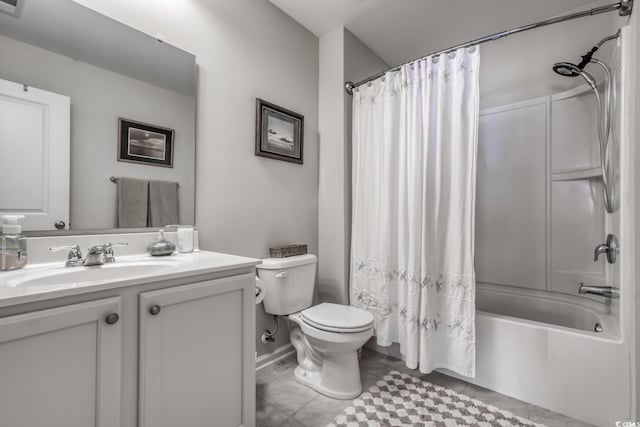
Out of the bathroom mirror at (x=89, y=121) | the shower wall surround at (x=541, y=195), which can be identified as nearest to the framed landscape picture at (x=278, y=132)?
the bathroom mirror at (x=89, y=121)

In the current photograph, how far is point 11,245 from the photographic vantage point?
40.4 inches

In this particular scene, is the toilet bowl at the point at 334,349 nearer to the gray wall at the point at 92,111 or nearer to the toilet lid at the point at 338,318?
the toilet lid at the point at 338,318

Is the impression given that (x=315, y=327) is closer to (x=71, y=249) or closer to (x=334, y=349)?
(x=334, y=349)

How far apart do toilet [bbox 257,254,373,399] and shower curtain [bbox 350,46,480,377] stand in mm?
307

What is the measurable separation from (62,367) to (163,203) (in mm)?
854

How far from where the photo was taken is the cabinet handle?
0.86 meters

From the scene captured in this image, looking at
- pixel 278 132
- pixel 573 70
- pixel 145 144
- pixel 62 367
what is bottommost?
pixel 62 367

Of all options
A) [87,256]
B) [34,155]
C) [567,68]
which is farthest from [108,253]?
[567,68]

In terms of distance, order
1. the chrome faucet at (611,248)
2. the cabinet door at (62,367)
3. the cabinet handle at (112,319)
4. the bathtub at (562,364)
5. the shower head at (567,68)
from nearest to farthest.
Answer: the cabinet door at (62,367)
the cabinet handle at (112,319)
the bathtub at (562,364)
the chrome faucet at (611,248)
the shower head at (567,68)

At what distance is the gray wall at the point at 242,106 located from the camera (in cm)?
161

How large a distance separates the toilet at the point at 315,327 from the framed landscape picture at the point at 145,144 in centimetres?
81

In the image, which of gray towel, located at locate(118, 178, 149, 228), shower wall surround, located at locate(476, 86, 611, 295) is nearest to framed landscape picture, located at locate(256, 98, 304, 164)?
gray towel, located at locate(118, 178, 149, 228)

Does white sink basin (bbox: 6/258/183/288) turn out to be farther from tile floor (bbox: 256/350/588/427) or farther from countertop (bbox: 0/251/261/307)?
tile floor (bbox: 256/350/588/427)

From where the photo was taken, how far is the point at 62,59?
120 cm
